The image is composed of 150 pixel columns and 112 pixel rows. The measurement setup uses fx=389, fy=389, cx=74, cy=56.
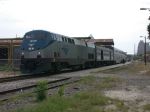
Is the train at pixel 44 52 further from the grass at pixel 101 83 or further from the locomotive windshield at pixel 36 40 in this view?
the grass at pixel 101 83

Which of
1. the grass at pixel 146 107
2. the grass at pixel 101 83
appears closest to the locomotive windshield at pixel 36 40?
the grass at pixel 101 83

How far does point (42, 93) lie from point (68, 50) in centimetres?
2133

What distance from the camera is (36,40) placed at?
3100 centimetres

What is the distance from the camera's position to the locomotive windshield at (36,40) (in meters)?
30.4

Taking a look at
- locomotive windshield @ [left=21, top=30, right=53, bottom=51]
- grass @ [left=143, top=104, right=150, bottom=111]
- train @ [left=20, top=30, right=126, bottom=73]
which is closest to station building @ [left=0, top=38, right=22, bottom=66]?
train @ [left=20, top=30, right=126, bottom=73]

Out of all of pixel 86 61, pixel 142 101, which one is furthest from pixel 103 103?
pixel 86 61

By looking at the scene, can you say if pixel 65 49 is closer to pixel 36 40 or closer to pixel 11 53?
pixel 36 40

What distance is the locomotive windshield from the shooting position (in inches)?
1198

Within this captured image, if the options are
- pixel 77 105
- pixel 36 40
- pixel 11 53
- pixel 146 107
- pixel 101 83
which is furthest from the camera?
pixel 11 53

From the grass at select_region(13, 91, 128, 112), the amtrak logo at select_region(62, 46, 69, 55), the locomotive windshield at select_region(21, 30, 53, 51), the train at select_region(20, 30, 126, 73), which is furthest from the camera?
the amtrak logo at select_region(62, 46, 69, 55)

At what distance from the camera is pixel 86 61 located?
44.8 m

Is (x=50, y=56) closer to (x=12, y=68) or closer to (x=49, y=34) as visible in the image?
(x=49, y=34)

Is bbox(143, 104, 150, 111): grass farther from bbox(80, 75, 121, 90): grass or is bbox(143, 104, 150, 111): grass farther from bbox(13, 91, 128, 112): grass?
bbox(80, 75, 121, 90): grass

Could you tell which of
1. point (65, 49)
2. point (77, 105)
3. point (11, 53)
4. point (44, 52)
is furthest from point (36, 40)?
point (77, 105)
